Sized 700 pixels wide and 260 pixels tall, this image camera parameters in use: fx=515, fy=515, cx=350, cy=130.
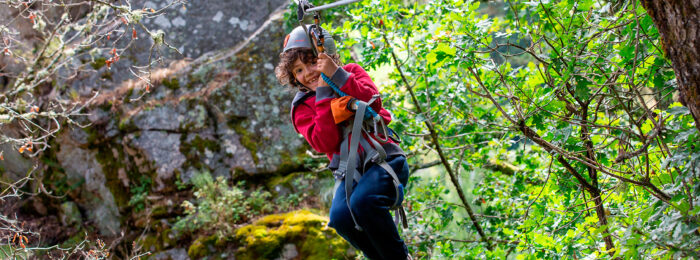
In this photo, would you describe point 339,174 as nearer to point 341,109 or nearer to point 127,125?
point 341,109

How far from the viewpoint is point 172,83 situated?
636 centimetres

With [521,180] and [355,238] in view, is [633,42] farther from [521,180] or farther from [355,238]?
[521,180]

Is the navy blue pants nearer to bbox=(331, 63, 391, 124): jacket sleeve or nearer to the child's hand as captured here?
bbox=(331, 63, 391, 124): jacket sleeve

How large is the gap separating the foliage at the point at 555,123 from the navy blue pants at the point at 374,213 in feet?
2.12

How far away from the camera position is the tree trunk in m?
1.42

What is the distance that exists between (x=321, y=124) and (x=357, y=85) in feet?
0.85

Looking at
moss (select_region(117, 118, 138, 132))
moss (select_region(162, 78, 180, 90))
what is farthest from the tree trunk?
moss (select_region(117, 118, 138, 132))

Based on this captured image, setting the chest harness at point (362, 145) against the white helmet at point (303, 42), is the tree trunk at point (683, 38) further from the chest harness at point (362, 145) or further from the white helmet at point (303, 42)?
the white helmet at point (303, 42)

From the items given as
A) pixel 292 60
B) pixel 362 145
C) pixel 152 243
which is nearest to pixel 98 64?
pixel 152 243

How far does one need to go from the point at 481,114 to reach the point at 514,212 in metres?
0.76

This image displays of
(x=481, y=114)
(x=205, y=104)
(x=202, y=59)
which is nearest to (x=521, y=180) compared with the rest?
(x=481, y=114)

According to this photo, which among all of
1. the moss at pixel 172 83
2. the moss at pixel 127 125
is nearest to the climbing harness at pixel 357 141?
the moss at pixel 172 83

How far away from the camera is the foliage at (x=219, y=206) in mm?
5547

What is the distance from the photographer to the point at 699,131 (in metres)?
1.60
